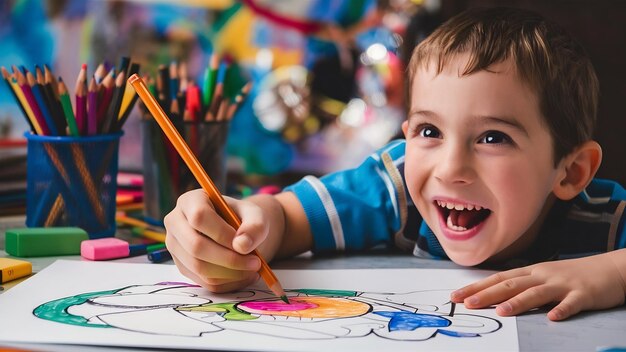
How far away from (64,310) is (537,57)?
0.42 meters

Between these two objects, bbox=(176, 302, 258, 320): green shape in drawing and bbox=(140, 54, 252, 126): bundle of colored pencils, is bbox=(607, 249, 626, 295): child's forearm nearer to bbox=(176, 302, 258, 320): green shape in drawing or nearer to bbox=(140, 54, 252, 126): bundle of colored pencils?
bbox=(176, 302, 258, 320): green shape in drawing

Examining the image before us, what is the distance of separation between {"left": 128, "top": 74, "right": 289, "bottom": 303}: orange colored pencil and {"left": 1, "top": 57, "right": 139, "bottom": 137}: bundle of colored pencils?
0.65 ft

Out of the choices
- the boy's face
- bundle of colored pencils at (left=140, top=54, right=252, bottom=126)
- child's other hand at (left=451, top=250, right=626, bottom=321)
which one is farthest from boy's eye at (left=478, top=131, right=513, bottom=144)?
bundle of colored pencils at (left=140, top=54, right=252, bottom=126)

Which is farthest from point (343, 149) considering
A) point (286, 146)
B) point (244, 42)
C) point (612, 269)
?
point (612, 269)

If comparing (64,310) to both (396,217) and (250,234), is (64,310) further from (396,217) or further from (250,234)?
(396,217)

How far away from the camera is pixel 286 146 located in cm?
187

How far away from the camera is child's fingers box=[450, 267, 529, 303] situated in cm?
63

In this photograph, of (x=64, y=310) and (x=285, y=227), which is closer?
(x=64, y=310)

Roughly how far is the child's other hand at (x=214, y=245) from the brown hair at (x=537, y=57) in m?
0.22

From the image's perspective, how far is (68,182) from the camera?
80 cm

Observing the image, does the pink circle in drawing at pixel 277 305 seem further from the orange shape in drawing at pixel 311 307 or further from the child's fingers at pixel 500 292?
the child's fingers at pixel 500 292

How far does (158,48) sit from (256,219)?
128 centimetres

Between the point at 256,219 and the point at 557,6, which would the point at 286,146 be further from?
the point at 256,219

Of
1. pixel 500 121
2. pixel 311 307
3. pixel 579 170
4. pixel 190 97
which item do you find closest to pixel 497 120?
pixel 500 121
